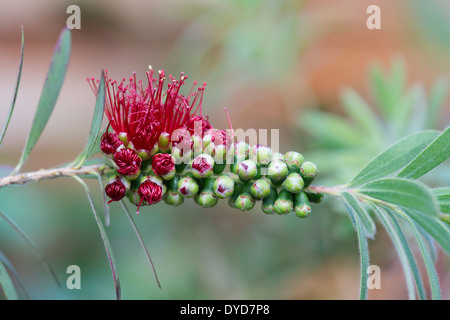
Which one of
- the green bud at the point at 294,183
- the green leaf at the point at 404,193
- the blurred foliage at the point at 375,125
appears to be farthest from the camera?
the blurred foliage at the point at 375,125

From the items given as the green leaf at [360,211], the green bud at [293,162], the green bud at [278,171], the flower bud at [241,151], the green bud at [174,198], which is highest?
the flower bud at [241,151]

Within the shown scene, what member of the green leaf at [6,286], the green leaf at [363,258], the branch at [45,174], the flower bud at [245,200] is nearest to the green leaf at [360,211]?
the green leaf at [363,258]

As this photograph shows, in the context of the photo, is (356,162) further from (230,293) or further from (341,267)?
(230,293)

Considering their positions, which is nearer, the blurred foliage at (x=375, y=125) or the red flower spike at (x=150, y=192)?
the red flower spike at (x=150, y=192)

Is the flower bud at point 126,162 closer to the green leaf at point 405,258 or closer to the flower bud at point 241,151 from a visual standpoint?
the flower bud at point 241,151

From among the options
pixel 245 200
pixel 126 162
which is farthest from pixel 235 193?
pixel 126 162
